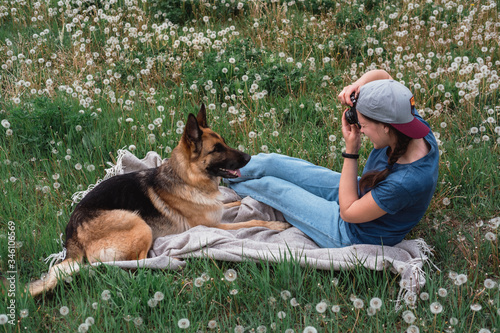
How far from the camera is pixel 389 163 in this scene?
341cm

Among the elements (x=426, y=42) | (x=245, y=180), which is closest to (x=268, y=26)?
(x=426, y=42)

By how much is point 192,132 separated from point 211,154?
0.31m

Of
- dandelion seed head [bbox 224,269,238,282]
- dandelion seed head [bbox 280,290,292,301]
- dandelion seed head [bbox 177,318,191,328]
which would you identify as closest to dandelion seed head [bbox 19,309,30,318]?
dandelion seed head [bbox 177,318,191,328]

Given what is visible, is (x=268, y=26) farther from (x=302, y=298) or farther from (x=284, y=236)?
(x=302, y=298)

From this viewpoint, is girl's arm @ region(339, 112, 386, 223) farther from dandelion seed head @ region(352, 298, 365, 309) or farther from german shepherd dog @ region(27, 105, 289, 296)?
german shepherd dog @ region(27, 105, 289, 296)

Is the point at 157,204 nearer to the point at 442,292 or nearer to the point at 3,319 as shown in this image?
the point at 3,319

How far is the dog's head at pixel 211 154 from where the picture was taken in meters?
4.29

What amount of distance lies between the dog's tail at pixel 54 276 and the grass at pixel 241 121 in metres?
0.08

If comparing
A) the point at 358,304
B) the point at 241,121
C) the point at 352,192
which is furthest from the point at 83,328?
the point at 241,121

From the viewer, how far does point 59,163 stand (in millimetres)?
5039

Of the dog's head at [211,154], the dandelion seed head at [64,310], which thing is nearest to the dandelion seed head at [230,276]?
the dandelion seed head at [64,310]

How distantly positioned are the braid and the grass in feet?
2.40

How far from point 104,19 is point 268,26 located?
297 cm

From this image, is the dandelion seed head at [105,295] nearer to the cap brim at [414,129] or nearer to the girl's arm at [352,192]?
the girl's arm at [352,192]
